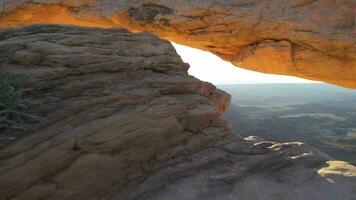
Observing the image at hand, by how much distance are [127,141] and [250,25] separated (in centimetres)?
1013

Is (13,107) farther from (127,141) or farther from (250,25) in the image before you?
(250,25)

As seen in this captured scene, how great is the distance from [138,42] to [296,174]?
21.9 feet

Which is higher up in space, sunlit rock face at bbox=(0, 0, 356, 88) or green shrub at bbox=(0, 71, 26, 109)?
sunlit rock face at bbox=(0, 0, 356, 88)

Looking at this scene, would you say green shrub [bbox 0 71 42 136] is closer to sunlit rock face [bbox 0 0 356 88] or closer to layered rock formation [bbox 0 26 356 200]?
layered rock formation [bbox 0 26 356 200]

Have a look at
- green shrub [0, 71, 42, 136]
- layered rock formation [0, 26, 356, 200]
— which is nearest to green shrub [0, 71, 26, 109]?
green shrub [0, 71, 42, 136]

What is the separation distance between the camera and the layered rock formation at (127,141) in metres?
11.1

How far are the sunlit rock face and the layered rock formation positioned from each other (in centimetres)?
576

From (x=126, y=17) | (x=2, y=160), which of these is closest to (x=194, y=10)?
(x=126, y=17)

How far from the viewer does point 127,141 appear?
40.6ft

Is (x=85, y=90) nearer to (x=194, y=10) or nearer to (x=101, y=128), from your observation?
(x=101, y=128)

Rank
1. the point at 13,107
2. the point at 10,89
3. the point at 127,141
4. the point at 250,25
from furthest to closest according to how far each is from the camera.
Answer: the point at 250,25 → the point at 127,141 → the point at 10,89 → the point at 13,107

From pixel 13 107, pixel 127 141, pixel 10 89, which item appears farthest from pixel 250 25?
pixel 13 107

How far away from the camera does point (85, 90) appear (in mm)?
12656

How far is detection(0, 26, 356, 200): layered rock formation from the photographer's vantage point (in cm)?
1112
